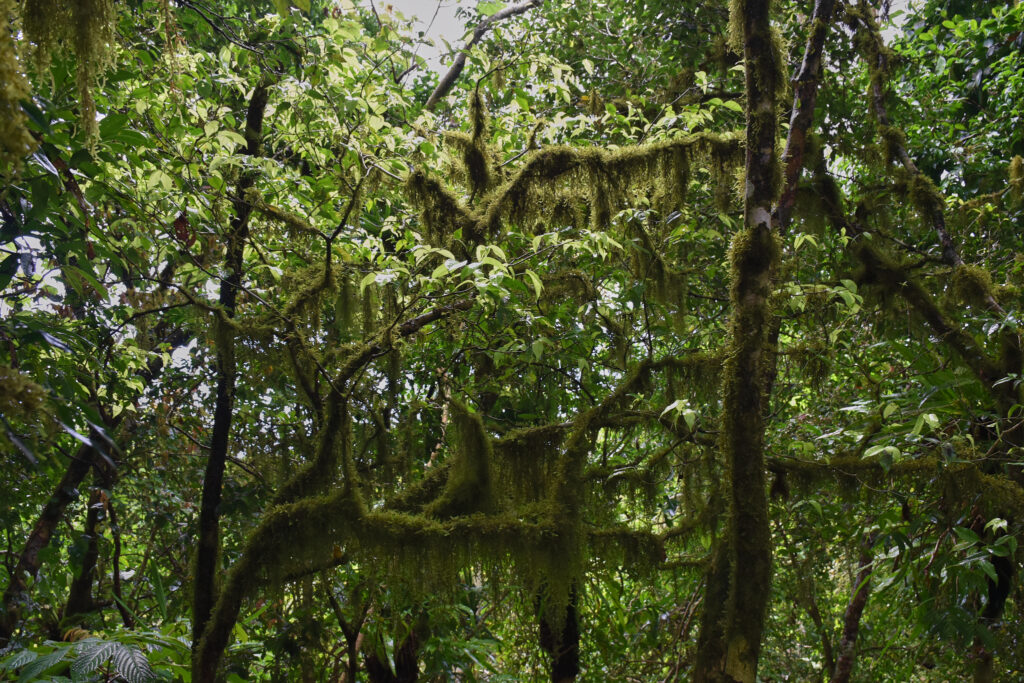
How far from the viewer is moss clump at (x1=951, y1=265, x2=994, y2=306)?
11.2 feet

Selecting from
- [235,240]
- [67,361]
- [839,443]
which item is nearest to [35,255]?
[67,361]

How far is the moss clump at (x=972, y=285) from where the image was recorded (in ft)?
11.2

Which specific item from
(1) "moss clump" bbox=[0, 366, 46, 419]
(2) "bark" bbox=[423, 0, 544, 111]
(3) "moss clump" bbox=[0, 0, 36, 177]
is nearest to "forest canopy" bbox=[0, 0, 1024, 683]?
(1) "moss clump" bbox=[0, 366, 46, 419]

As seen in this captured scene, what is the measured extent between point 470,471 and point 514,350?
0.73m

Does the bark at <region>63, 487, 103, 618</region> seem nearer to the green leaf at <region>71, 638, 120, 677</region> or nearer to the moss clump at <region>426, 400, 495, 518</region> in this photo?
the green leaf at <region>71, 638, 120, 677</region>

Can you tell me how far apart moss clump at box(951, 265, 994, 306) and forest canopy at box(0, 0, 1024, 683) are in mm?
13

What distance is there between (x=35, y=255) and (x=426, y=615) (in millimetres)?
2313

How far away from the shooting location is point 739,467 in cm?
231

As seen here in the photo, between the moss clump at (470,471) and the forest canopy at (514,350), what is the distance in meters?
0.01

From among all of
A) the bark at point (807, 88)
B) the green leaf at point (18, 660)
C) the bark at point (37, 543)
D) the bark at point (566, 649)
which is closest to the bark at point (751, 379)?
the bark at point (807, 88)

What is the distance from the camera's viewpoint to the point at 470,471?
2.67 meters

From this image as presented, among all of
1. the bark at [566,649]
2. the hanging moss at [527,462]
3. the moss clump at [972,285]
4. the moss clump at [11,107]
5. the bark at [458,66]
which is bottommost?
the bark at [566,649]

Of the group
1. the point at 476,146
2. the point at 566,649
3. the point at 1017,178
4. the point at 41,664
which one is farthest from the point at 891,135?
the point at 41,664

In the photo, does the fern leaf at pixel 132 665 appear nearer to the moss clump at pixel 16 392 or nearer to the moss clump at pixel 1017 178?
the moss clump at pixel 16 392
